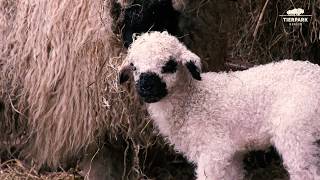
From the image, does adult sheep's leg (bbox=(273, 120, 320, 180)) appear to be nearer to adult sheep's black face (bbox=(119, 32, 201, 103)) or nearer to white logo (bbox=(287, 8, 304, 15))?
adult sheep's black face (bbox=(119, 32, 201, 103))

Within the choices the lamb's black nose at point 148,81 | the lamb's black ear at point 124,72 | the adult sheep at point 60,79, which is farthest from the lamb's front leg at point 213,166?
the adult sheep at point 60,79

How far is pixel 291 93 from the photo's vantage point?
2.64 meters

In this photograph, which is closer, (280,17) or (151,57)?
(151,57)

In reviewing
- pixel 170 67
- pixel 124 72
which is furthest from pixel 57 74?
pixel 170 67

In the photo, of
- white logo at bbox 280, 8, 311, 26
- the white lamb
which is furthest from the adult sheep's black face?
white logo at bbox 280, 8, 311, 26

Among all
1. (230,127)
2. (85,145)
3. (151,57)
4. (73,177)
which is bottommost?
(73,177)

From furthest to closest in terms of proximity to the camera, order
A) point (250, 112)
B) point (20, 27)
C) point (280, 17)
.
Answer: point (20, 27) < point (280, 17) < point (250, 112)

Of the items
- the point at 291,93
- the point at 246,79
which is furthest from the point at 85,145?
the point at 291,93

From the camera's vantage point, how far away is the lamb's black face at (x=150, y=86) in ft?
8.60

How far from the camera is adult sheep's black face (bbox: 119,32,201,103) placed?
2641 mm

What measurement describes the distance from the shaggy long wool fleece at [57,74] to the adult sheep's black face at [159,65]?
50cm

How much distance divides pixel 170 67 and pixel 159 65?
0.06 m

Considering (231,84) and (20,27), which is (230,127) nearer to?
(231,84)

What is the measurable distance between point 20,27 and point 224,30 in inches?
46.9
